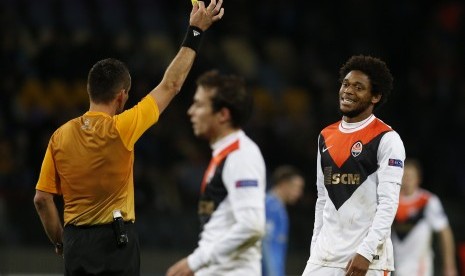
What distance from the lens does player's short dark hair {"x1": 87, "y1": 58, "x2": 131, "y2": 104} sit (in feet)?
18.6

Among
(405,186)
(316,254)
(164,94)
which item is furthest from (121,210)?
(405,186)

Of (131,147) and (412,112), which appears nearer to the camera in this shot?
(131,147)

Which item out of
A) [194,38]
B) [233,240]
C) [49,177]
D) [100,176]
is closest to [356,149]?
[233,240]

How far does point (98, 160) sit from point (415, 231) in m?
5.77

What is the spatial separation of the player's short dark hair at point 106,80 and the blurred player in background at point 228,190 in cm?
110

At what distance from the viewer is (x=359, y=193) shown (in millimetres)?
5773

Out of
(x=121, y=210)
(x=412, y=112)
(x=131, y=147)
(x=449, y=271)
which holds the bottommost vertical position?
(x=449, y=271)

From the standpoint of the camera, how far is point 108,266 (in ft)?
18.4

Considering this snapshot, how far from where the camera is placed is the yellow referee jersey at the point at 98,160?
5613 mm

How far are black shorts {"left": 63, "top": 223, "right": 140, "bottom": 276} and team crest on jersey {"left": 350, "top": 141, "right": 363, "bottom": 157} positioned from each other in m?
1.34

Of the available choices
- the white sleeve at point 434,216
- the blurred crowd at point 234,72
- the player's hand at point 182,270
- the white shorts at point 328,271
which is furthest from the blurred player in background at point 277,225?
the white shorts at point 328,271

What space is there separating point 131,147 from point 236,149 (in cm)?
111

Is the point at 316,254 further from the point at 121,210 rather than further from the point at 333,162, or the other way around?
the point at 121,210

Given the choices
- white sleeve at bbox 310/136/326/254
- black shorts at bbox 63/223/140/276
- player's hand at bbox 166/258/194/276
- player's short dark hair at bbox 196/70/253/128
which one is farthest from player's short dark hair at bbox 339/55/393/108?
black shorts at bbox 63/223/140/276
